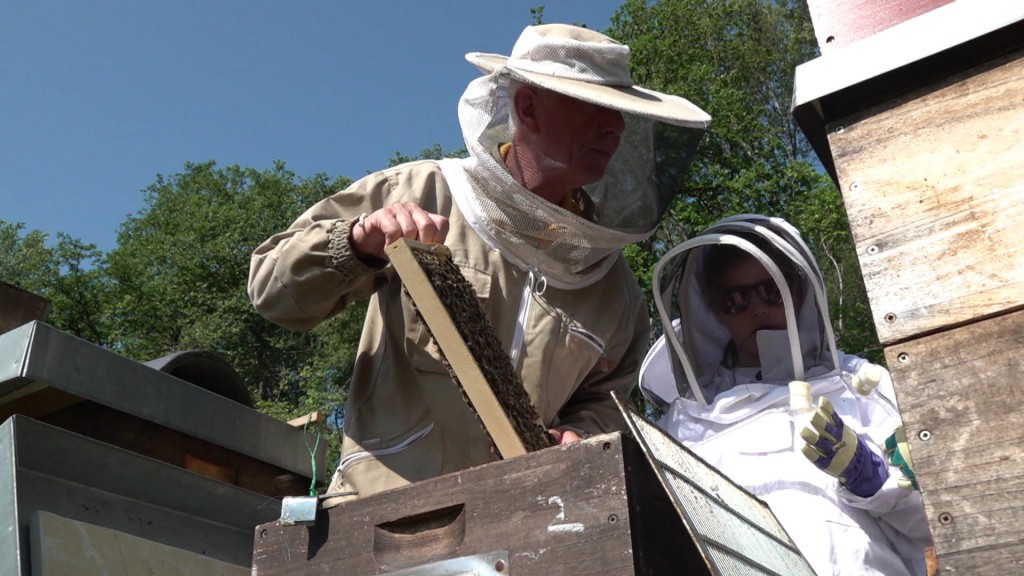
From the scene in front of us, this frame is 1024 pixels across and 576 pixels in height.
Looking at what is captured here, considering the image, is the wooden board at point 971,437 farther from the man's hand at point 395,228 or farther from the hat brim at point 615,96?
the hat brim at point 615,96

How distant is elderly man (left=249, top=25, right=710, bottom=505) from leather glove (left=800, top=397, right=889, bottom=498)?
56 cm

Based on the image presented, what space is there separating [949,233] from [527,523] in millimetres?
796

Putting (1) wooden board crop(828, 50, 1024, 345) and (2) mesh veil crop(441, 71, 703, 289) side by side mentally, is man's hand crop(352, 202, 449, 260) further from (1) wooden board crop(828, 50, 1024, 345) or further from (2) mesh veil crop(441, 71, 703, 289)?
(1) wooden board crop(828, 50, 1024, 345)

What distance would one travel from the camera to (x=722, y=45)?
71.3 feet

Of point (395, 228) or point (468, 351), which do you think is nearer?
point (468, 351)

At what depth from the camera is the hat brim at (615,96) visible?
2504 mm

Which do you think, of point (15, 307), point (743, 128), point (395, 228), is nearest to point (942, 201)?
point (395, 228)

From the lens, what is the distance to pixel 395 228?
2055mm

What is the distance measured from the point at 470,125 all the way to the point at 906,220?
1.44 m

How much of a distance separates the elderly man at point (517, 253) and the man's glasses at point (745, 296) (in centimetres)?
28

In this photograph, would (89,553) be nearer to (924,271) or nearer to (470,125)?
(470,125)

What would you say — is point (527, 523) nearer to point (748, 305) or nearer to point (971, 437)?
point (971, 437)

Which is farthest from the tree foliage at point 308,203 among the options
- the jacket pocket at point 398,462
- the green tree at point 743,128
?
the jacket pocket at point 398,462

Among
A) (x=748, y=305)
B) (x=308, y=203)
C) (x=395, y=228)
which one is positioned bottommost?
(x=748, y=305)
